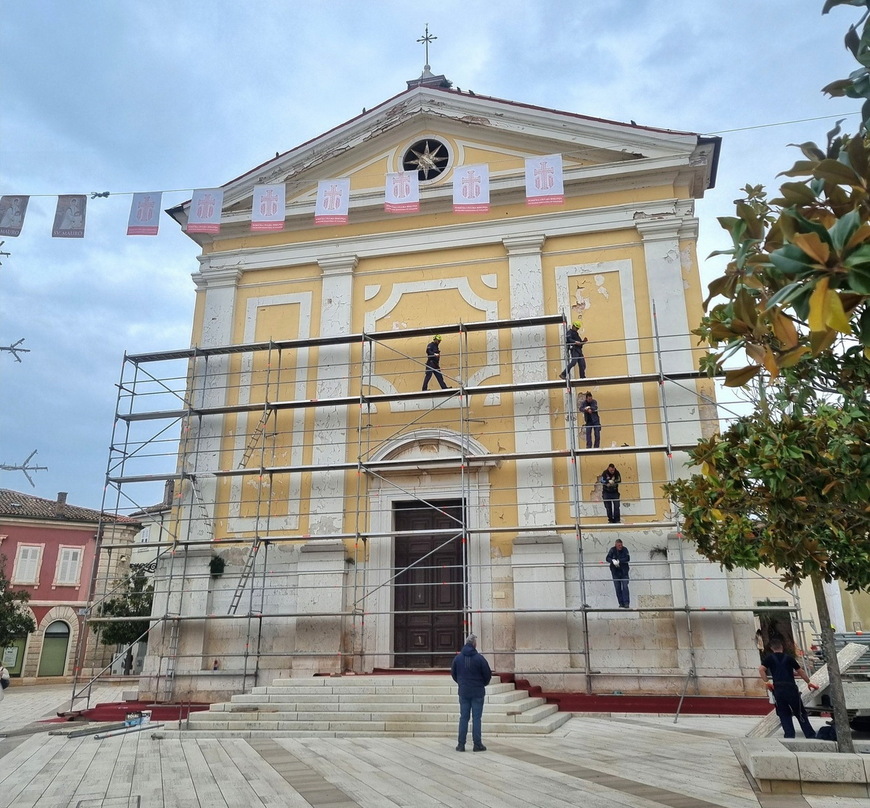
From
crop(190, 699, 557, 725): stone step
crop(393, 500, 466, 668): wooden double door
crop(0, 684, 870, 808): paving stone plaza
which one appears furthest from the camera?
crop(393, 500, 466, 668): wooden double door

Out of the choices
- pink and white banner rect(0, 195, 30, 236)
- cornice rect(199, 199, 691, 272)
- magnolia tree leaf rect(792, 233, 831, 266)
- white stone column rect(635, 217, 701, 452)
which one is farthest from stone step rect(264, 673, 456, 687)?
magnolia tree leaf rect(792, 233, 831, 266)

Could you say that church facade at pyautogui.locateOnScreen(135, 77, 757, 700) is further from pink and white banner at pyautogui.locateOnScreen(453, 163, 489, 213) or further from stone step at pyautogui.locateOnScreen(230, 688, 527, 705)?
stone step at pyautogui.locateOnScreen(230, 688, 527, 705)

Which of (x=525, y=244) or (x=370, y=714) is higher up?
(x=525, y=244)

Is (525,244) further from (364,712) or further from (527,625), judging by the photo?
(364,712)

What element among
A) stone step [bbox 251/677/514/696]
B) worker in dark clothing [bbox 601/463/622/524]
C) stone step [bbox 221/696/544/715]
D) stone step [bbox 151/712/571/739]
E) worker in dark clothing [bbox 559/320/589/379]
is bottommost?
stone step [bbox 151/712/571/739]

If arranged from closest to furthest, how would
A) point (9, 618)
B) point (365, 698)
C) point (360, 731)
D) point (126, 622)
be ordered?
point (360, 731)
point (365, 698)
point (9, 618)
point (126, 622)

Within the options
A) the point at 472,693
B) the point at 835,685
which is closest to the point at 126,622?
the point at 472,693

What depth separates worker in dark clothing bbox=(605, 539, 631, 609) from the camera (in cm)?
1144

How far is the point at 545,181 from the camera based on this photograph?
1185 cm

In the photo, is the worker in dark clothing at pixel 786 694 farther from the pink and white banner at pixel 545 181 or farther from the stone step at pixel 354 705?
the pink and white banner at pixel 545 181

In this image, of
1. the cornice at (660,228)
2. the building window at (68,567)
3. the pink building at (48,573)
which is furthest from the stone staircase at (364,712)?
the building window at (68,567)

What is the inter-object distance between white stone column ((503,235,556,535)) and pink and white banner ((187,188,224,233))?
511cm

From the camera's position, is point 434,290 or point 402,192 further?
point 434,290

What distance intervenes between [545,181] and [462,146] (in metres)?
3.53
